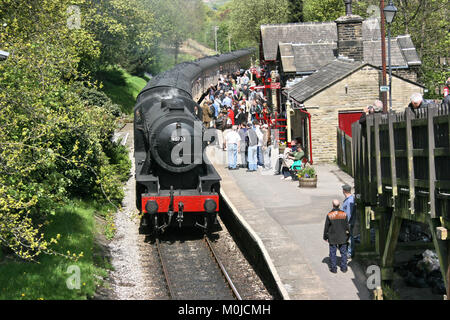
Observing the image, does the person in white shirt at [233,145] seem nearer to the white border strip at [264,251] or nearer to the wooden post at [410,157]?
the white border strip at [264,251]

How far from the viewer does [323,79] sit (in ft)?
85.0

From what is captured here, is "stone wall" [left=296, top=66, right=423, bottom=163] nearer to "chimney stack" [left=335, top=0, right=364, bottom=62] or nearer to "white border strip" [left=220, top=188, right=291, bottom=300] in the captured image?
"chimney stack" [left=335, top=0, right=364, bottom=62]

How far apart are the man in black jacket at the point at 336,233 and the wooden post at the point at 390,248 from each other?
51.0 inches

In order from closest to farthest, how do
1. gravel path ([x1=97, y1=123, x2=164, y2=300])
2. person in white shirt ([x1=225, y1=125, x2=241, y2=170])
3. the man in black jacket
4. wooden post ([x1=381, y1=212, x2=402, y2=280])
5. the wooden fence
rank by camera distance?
the wooden fence, wooden post ([x1=381, y1=212, x2=402, y2=280]), the man in black jacket, gravel path ([x1=97, y1=123, x2=164, y2=300]), person in white shirt ([x1=225, y1=125, x2=241, y2=170])

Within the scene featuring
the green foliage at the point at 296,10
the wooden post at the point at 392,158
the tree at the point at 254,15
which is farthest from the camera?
the tree at the point at 254,15

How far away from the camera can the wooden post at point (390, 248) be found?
10484mm

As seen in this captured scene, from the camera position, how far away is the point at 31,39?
15016mm

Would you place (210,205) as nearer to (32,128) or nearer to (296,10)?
(32,128)

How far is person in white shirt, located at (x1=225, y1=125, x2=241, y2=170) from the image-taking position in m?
23.0

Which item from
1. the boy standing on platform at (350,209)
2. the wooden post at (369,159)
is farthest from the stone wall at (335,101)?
the wooden post at (369,159)

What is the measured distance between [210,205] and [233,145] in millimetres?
7370

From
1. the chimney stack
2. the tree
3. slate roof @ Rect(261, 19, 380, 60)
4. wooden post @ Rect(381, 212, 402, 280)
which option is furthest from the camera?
the tree

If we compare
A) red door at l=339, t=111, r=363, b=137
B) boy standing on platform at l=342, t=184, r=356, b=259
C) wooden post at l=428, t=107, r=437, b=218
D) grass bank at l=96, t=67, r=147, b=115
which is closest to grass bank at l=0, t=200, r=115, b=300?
boy standing on platform at l=342, t=184, r=356, b=259
